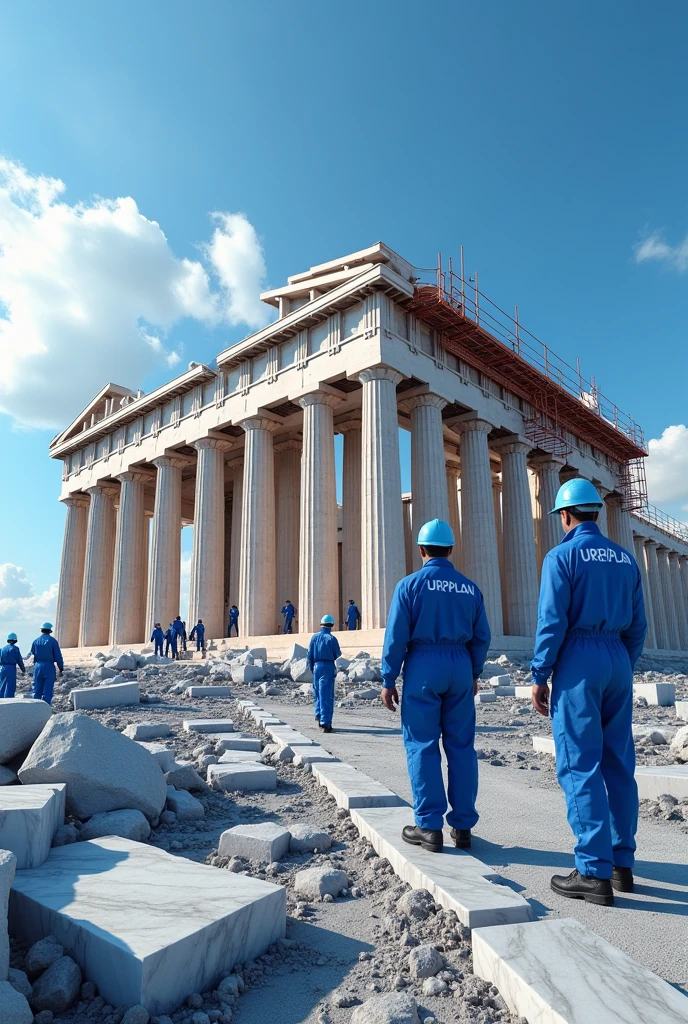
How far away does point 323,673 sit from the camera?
1073 cm

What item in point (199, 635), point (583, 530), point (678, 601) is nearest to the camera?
point (583, 530)

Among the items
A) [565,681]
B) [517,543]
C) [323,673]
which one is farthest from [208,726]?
[517,543]

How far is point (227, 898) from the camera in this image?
3.05 metres

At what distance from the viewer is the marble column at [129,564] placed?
36.2 meters

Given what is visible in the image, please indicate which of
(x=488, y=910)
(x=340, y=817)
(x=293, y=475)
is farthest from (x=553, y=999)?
(x=293, y=475)

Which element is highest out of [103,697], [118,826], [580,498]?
[580,498]

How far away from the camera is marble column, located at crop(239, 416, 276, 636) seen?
27734 mm

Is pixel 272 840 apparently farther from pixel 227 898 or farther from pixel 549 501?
pixel 549 501

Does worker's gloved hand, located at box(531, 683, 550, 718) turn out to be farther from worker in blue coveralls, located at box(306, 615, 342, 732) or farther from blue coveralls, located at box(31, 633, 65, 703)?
blue coveralls, located at box(31, 633, 65, 703)

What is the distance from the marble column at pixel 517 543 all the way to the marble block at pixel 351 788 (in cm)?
2561

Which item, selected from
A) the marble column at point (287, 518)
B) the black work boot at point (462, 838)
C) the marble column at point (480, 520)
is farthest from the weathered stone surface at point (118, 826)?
the marble column at point (287, 518)

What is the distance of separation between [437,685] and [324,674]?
6531 mm

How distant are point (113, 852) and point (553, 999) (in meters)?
2.63

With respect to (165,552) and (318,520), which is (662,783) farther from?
(165,552)
